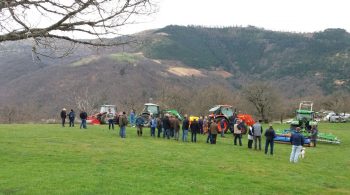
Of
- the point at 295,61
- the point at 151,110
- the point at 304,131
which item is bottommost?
the point at 304,131

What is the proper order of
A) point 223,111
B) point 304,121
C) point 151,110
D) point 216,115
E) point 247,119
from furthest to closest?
point 151,110 < point 223,111 < point 304,121 < point 247,119 < point 216,115

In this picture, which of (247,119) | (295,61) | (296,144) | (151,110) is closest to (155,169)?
(296,144)

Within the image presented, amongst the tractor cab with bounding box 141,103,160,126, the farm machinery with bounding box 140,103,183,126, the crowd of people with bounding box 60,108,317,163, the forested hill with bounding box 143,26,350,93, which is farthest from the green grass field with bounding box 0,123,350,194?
the forested hill with bounding box 143,26,350,93

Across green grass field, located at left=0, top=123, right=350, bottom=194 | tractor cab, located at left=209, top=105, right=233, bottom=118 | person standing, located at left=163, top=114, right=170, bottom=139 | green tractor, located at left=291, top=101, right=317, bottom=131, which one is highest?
tractor cab, located at left=209, top=105, right=233, bottom=118

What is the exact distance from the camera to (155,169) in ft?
55.8

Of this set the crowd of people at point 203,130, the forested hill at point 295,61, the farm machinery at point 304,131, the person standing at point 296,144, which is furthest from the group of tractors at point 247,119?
the forested hill at point 295,61

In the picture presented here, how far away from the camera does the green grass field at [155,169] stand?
13.8 m

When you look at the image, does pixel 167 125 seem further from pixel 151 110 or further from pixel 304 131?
pixel 304 131

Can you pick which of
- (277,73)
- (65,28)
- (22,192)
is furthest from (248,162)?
(277,73)

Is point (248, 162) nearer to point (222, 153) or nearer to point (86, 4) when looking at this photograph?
point (222, 153)

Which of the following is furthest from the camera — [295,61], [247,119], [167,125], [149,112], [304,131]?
[295,61]

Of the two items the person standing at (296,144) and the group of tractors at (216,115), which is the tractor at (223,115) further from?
the person standing at (296,144)

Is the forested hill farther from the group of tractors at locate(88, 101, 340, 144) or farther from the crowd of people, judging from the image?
the crowd of people

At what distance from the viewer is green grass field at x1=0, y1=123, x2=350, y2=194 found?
13.8m
